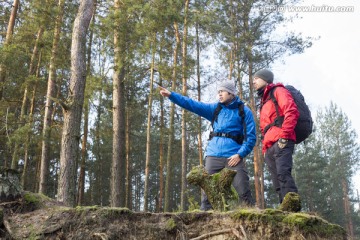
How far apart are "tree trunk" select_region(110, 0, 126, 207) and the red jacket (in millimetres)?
6571

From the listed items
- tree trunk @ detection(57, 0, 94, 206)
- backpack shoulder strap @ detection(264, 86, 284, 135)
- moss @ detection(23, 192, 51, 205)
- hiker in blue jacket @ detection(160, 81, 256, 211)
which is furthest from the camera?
tree trunk @ detection(57, 0, 94, 206)

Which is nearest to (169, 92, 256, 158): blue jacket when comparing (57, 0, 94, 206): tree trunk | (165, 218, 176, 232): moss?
(165, 218, 176, 232): moss

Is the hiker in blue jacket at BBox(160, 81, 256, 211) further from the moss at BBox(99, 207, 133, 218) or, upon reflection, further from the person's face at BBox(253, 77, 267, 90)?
the moss at BBox(99, 207, 133, 218)

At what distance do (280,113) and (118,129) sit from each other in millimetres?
6985

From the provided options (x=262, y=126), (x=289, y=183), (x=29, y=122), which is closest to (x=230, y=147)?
(x=262, y=126)

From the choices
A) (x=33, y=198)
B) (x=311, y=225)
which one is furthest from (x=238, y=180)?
(x=33, y=198)

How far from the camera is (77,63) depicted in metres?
Answer: 7.32

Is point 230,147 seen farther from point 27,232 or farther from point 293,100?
point 27,232

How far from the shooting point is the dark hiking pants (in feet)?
13.4

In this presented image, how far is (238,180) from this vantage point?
4207mm

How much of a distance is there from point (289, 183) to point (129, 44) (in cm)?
865

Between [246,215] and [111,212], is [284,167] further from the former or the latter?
[111,212]

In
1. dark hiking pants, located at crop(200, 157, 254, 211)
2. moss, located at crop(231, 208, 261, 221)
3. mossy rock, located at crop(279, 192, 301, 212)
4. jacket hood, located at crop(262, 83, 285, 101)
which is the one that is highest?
jacket hood, located at crop(262, 83, 285, 101)

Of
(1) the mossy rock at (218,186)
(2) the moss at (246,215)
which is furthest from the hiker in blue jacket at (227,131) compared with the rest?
(2) the moss at (246,215)
